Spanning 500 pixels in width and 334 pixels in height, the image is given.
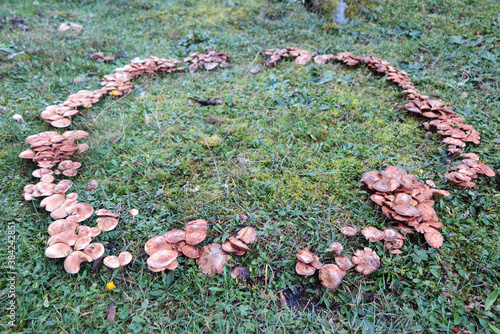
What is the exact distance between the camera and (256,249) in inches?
103

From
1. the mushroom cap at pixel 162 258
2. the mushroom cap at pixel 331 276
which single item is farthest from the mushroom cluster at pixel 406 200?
the mushroom cap at pixel 162 258

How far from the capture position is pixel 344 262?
2.44 m

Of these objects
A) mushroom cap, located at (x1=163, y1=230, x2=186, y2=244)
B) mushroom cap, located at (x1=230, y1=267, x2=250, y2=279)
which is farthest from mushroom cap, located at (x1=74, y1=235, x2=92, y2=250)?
mushroom cap, located at (x1=230, y1=267, x2=250, y2=279)

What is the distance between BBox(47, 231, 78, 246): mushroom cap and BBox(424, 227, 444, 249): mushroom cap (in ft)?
10.2

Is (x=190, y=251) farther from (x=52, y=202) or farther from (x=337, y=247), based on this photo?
(x=52, y=202)

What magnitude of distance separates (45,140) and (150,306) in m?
2.42

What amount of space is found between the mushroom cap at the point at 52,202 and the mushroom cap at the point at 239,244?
5.87 ft

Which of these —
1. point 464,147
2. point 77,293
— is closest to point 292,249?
point 77,293

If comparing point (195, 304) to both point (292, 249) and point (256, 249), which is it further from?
point (292, 249)

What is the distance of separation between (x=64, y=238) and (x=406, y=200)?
3.13 m

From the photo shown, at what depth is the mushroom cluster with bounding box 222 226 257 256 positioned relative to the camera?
2477 mm

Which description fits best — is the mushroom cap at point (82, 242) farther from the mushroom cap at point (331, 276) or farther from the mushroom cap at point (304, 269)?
the mushroom cap at point (331, 276)

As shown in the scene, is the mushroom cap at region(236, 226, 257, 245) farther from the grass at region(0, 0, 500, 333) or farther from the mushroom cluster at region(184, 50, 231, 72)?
the mushroom cluster at region(184, 50, 231, 72)

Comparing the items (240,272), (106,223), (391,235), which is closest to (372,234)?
(391,235)
